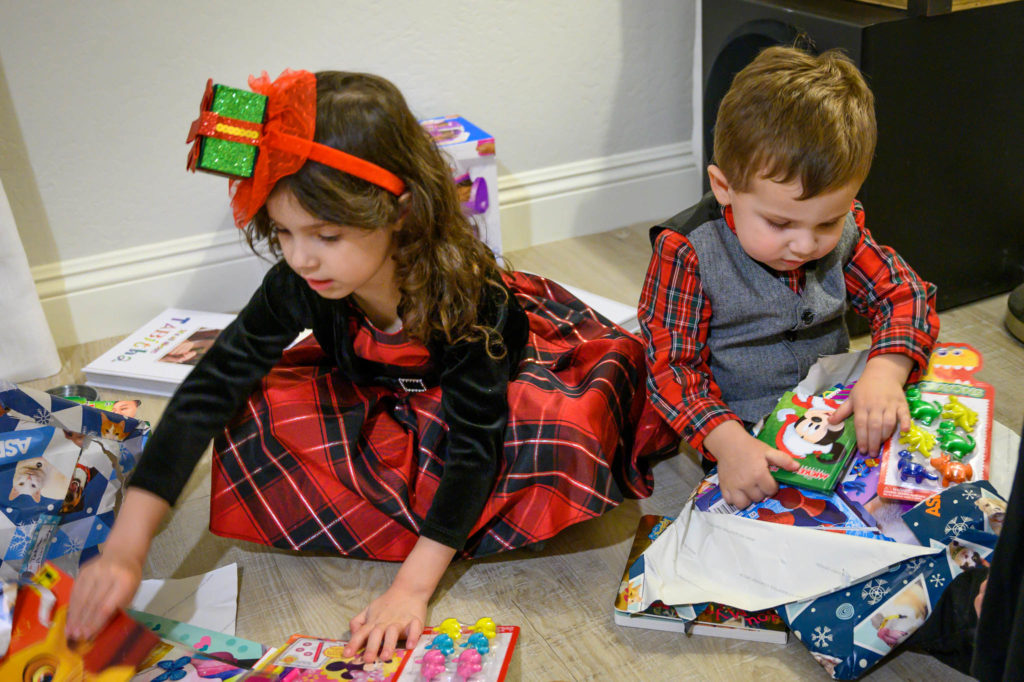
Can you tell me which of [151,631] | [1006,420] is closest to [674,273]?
[1006,420]

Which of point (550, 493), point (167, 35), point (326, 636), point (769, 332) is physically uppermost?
point (167, 35)

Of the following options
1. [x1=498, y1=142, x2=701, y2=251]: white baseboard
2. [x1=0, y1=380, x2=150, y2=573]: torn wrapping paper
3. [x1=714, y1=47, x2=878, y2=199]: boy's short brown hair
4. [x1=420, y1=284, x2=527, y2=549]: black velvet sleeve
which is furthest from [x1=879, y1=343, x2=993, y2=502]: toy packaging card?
[x1=498, y1=142, x2=701, y2=251]: white baseboard

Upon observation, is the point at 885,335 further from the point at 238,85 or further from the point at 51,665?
the point at 238,85

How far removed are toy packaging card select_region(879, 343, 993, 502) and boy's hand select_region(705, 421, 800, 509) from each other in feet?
0.35

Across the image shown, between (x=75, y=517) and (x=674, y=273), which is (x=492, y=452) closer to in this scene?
(x=674, y=273)

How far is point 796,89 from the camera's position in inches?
39.5

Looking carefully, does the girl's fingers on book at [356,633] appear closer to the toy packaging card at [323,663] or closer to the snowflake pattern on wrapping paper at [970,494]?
the toy packaging card at [323,663]

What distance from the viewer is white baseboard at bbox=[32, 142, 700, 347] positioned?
1771mm

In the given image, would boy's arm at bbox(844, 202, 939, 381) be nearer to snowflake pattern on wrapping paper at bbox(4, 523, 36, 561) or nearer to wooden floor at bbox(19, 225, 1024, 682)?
wooden floor at bbox(19, 225, 1024, 682)

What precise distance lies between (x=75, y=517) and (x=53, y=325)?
0.78 meters

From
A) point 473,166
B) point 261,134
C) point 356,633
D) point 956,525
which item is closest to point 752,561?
point 956,525

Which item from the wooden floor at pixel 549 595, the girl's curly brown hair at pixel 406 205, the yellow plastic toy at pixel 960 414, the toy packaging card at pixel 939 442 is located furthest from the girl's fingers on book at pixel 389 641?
the yellow plastic toy at pixel 960 414

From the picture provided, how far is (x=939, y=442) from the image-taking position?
39.0 inches

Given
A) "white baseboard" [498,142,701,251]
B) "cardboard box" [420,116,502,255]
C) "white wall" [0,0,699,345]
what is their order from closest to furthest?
"white wall" [0,0,699,345] → "cardboard box" [420,116,502,255] → "white baseboard" [498,142,701,251]
